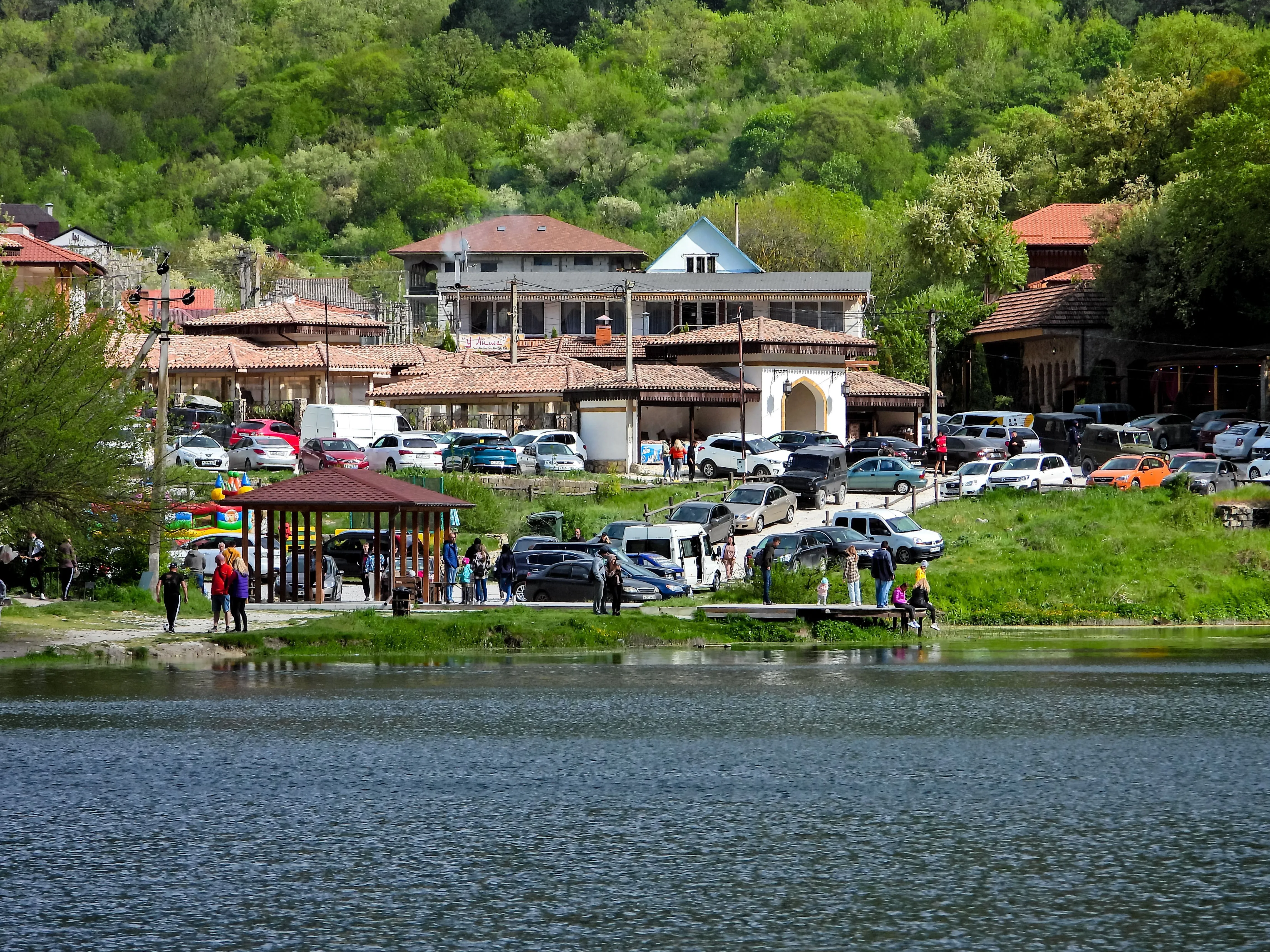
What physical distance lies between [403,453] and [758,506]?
51.4ft

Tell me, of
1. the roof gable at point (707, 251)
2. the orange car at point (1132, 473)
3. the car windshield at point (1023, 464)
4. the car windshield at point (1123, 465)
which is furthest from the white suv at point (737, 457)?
the roof gable at point (707, 251)

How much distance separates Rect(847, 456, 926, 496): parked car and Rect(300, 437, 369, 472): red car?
683 inches

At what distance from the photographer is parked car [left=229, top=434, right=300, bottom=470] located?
6231 centimetres

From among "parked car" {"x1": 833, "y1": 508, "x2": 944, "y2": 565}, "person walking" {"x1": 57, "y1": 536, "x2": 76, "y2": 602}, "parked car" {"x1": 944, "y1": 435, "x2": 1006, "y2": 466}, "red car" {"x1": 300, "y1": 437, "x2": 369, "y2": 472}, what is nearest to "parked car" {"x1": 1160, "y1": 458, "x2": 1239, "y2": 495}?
"parked car" {"x1": 944, "y1": 435, "x2": 1006, "y2": 466}

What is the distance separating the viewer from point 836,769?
2631 centimetres

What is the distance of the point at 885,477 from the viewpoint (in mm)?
59031

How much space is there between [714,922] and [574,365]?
57526 mm

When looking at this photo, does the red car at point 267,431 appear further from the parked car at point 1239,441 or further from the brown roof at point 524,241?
the brown roof at point 524,241

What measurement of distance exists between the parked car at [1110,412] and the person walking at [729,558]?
29542 mm

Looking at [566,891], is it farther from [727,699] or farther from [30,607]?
[30,607]

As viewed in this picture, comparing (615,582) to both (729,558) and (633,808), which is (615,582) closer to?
(729,558)

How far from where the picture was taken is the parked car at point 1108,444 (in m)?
62.4

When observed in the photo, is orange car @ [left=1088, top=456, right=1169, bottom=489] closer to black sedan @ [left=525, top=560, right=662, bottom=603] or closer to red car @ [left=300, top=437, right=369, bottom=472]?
black sedan @ [left=525, top=560, right=662, bottom=603]

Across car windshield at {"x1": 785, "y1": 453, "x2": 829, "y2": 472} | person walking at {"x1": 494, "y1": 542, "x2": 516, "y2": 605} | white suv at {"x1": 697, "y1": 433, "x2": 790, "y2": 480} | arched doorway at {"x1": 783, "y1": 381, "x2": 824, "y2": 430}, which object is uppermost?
arched doorway at {"x1": 783, "y1": 381, "x2": 824, "y2": 430}
